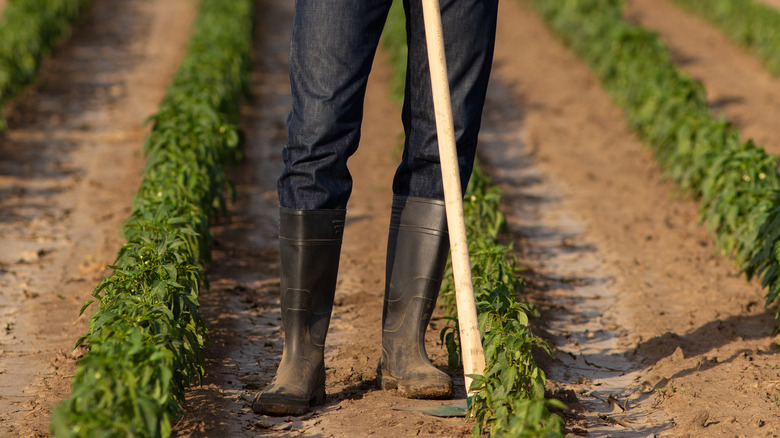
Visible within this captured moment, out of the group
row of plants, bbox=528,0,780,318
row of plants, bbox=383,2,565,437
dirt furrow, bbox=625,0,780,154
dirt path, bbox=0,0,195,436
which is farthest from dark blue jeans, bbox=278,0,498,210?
dirt furrow, bbox=625,0,780,154

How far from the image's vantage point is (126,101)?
8539mm

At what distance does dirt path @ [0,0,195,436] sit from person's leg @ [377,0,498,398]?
1147mm

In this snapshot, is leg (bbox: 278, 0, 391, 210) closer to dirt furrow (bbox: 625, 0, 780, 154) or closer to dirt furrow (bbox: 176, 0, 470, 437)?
dirt furrow (bbox: 176, 0, 470, 437)

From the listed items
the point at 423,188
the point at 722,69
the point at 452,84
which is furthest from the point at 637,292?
the point at 722,69

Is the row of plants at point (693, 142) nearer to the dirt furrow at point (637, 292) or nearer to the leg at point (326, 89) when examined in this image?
the dirt furrow at point (637, 292)

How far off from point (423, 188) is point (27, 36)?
308 inches

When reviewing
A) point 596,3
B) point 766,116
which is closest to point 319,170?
point 766,116

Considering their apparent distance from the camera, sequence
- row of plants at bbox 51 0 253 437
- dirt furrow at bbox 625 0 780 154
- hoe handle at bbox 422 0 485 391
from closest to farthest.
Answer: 1. row of plants at bbox 51 0 253 437
2. hoe handle at bbox 422 0 485 391
3. dirt furrow at bbox 625 0 780 154

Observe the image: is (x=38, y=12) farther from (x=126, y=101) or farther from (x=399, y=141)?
(x=399, y=141)

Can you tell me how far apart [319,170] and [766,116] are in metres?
7.18

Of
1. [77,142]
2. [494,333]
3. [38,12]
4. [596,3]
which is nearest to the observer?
[494,333]

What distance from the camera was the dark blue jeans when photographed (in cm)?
251

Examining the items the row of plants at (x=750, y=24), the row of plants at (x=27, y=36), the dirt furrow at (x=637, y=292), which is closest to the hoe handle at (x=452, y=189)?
the dirt furrow at (x=637, y=292)

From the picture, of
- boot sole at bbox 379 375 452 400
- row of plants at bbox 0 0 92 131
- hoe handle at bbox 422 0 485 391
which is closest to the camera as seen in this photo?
hoe handle at bbox 422 0 485 391
